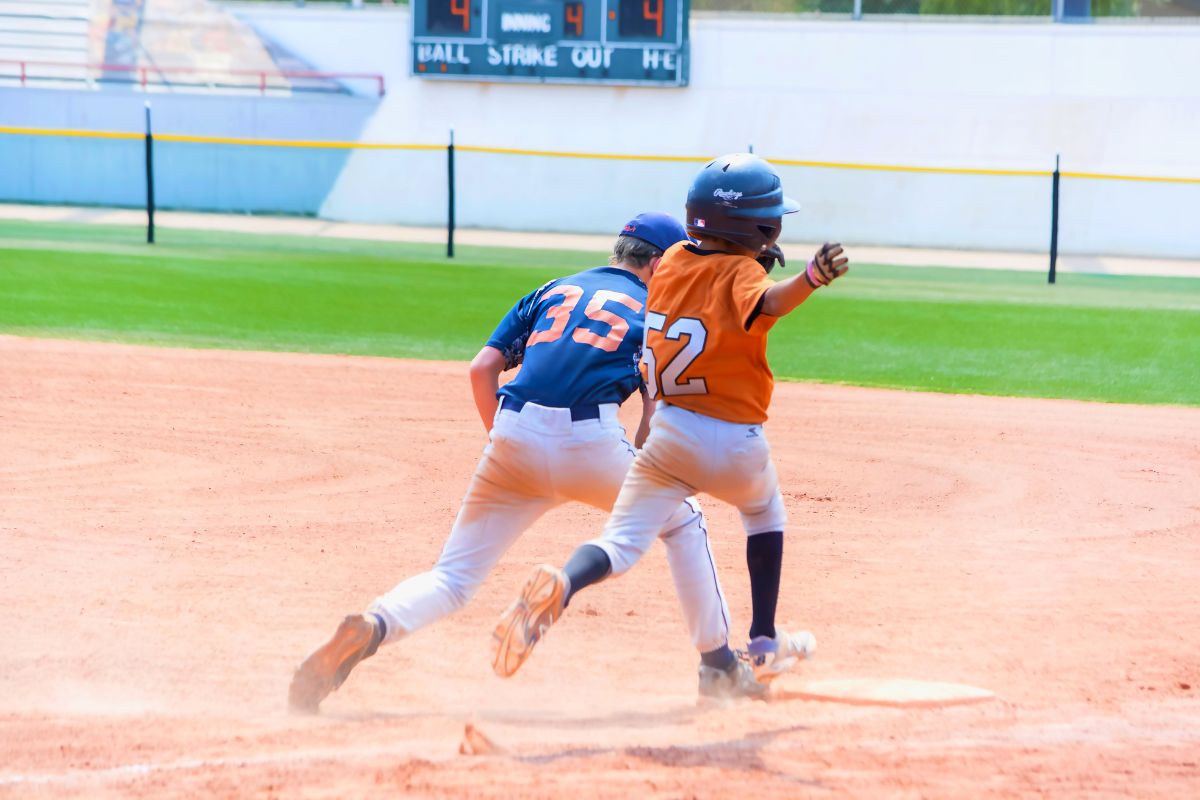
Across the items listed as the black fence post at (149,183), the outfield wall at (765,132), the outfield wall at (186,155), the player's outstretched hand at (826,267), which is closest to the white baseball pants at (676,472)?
the player's outstretched hand at (826,267)

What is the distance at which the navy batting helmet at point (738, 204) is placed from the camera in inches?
174

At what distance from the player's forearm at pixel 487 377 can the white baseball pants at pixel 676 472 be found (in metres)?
0.63

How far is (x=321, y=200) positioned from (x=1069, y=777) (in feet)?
88.9

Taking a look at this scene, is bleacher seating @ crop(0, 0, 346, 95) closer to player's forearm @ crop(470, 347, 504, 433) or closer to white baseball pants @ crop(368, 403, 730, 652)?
player's forearm @ crop(470, 347, 504, 433)

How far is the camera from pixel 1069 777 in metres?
3.83

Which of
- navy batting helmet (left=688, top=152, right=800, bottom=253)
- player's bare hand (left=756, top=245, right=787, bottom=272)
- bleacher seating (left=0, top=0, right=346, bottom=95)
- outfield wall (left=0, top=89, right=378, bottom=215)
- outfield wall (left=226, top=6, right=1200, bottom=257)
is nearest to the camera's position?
navy batting helmet (left=688, top=152, right=800, bottom=253)

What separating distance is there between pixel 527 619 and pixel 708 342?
102 centimetres

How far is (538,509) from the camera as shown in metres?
4.79

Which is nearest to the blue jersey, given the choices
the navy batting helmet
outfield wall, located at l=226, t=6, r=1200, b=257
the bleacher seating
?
the navy batting helmet

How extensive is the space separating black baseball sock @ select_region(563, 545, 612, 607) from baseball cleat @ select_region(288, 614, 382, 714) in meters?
0.72

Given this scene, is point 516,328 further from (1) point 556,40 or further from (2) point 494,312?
(1) point 556,40

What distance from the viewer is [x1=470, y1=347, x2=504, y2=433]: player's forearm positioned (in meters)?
4.79

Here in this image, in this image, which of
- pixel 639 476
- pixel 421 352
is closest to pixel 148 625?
pixel 639 476

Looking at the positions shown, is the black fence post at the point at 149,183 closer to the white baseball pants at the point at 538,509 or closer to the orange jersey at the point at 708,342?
the white baseball pants at the point at 538,509
